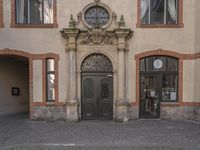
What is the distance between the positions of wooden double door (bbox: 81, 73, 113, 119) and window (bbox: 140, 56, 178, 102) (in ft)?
6.43

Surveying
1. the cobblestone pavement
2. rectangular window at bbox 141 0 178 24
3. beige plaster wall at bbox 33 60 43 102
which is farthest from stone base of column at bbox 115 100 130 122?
rectangular window at bbox 141 0 178 24

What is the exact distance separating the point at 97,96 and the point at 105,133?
3.03m

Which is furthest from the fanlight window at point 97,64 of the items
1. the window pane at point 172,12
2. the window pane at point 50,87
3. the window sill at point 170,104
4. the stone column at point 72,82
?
the window pane at point 172,12

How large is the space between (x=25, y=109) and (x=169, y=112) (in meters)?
9.50

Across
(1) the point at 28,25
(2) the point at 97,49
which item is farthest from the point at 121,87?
(1) the point at 28,25

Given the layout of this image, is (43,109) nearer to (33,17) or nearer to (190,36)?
(33,17)

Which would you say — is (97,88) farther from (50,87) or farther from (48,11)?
(48,11)

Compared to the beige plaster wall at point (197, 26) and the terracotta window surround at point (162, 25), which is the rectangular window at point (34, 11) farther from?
the beige plaster wall at point (197, 26)

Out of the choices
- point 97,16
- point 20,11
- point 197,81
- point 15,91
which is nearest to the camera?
point 197,81

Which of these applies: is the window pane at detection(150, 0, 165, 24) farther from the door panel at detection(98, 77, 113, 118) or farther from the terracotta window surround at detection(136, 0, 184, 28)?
Answer: the door panel at detection(98, 77, 113, 118)

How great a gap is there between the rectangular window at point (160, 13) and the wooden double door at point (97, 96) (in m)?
3.58

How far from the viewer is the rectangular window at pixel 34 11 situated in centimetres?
1112

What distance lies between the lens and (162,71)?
36.6ft

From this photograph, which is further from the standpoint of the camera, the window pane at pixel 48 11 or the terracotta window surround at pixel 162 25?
the window pane at pixel 48 11
